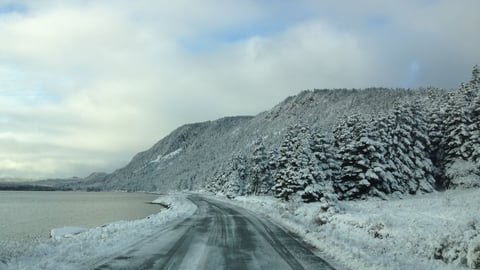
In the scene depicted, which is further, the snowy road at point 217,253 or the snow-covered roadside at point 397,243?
the snow-covered roadside at point 397,243

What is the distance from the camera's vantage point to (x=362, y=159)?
46344 mm

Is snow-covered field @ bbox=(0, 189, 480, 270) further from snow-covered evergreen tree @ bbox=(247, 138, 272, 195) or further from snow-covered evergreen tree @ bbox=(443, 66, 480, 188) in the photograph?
snow-covered evergreen tree @ bbox=(247, 138, 272, 195)

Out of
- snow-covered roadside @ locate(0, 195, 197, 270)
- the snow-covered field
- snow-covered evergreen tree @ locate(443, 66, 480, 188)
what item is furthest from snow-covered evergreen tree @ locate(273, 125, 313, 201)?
snow-covered roadside @ locate(0, 195, 197, 270)

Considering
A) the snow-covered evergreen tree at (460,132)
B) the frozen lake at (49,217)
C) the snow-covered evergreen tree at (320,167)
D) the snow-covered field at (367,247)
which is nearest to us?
the snow-covered field at (367,247)

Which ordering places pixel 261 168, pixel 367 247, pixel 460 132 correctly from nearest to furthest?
1. pixel 367 247
2. pixel 460 132
3. pixel 261 168

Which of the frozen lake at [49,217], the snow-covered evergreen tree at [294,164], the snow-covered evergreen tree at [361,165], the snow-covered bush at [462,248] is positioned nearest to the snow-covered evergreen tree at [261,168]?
the snow-covered evergreen tree at [294,164]

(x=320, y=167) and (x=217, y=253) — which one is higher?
(x=320, y=167)

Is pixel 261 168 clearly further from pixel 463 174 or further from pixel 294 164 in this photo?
pixel 463 174

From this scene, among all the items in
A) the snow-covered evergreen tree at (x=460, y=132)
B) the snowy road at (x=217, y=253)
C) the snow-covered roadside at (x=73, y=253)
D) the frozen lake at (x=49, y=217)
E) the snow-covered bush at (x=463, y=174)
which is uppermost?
the snow-covered evergreen tree at (x=460, y=132)

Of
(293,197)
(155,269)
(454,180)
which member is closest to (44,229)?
(293,197)

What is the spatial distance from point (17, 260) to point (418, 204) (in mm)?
32437

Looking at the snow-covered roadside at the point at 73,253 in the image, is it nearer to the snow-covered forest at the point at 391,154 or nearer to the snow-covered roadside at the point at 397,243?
the snow-covered roadside at the point at 397,243

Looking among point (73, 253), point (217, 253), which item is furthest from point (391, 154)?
point (73, 253)

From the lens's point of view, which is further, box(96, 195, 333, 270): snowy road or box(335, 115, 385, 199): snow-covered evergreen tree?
box(335, 115, 385, 199): snow-covered evergreen tree
